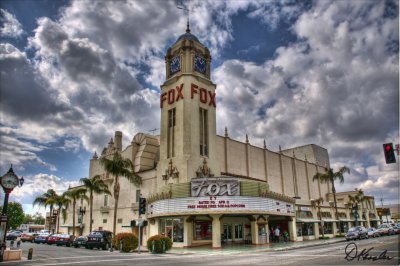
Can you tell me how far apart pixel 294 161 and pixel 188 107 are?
3465 cm

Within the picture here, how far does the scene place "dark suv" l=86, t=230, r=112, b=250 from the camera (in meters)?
32.8

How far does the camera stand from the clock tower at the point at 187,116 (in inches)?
1729

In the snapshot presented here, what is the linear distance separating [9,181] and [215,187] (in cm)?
1926

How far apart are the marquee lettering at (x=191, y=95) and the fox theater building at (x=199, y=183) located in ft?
0.49

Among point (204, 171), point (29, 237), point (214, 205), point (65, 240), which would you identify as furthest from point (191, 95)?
point (29, 237)

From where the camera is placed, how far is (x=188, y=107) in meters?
45.3

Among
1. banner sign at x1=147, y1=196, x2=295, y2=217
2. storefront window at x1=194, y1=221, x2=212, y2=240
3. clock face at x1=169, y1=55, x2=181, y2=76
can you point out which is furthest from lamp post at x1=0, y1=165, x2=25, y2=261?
clock face at x1=169, y1=55, x2=181, y2=76

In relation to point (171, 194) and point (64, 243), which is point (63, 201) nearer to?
point (64, 243)

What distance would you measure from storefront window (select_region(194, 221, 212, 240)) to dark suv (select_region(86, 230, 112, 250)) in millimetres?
9255

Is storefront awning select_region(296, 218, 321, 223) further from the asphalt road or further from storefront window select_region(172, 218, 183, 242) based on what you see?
the asphalt road

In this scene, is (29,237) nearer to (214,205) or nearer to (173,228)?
(173,228)

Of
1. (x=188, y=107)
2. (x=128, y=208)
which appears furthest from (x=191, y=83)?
(x=128, y=208)

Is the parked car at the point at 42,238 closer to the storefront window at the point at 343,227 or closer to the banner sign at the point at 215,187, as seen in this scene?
the banner sign at the point at 215,187

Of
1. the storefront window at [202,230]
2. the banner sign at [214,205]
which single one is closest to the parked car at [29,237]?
the banner sign at [214,205]
